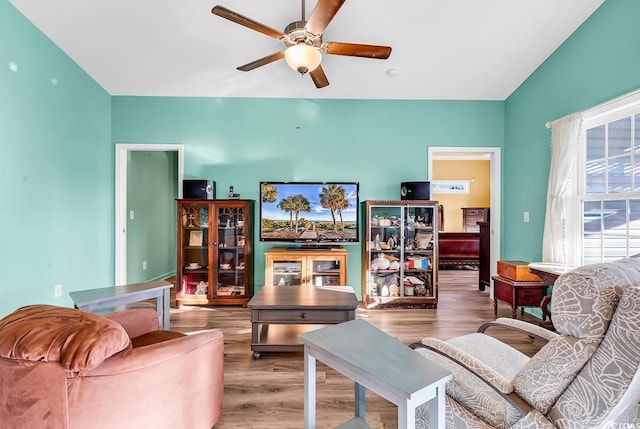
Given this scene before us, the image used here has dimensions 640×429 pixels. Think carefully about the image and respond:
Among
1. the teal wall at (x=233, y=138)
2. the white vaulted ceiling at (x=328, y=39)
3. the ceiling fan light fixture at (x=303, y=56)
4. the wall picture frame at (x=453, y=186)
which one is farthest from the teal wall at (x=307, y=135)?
the wall picture frame at (x=453, y=186)

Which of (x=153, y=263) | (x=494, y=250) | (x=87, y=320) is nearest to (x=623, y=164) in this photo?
(x=494, y=250)

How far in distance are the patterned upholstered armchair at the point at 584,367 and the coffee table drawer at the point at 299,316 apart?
3.96ft

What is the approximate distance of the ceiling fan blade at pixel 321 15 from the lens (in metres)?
1.66

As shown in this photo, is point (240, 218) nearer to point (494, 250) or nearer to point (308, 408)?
point (308, 408)

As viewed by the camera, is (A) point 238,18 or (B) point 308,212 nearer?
(A) point 238,18

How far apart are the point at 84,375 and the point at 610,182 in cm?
384

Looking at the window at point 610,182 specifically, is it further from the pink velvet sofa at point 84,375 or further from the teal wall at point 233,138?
the pink velvet sofa at point 84,375

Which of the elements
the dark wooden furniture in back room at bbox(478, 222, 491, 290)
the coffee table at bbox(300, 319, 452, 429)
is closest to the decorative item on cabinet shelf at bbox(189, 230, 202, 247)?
the coffee table at bbox(300, 319, 452, 429)

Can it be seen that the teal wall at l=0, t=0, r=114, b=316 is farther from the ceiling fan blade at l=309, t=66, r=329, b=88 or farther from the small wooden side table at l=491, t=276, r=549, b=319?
the small wooden side table at l=491, t=276, r=549, b=319

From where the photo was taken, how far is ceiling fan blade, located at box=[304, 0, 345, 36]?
166cm

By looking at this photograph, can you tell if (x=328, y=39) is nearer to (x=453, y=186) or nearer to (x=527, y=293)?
(x=527, y=293)

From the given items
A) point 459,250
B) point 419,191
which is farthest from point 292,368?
point 459,250

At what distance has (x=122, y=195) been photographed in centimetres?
380

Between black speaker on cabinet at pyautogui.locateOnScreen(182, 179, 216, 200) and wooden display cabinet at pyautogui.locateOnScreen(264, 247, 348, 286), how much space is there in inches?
41.5
